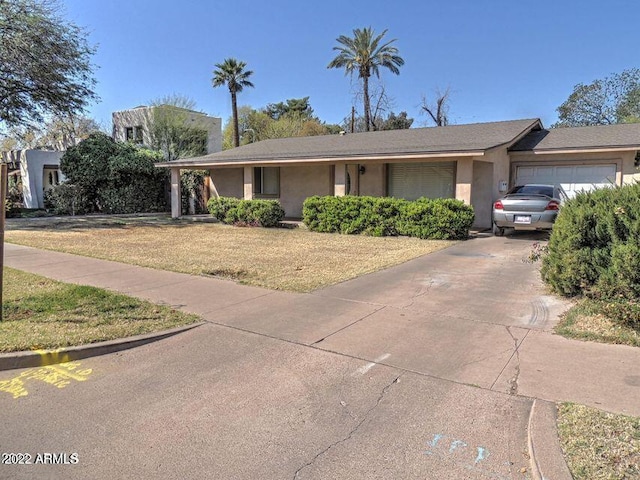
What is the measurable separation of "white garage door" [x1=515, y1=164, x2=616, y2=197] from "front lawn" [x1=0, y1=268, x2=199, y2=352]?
1394 cm

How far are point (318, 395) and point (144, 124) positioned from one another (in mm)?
31399

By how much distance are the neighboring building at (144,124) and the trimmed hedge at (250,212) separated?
14.8 m

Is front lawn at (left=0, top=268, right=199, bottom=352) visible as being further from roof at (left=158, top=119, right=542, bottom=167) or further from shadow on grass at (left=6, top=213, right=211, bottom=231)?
shadow on grass at (left=6, top=213, right=211, bottom=231)

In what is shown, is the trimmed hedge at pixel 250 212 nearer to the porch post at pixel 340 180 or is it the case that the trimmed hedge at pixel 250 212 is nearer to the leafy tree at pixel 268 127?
the porch post at pixel 340 180

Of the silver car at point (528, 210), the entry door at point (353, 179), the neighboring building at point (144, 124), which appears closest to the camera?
the silver car at point (528, 210)

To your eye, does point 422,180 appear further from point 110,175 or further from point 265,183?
point 110,175

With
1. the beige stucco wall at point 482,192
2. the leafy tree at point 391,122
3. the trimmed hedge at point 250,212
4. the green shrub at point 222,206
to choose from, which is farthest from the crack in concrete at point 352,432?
the leafy tree at point 391,122

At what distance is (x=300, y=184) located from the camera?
2055cm

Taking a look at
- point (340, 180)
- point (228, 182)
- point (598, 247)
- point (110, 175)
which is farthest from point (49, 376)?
point (110, 175)

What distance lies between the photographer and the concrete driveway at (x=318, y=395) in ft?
9.58

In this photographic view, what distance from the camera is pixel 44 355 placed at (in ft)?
14.7

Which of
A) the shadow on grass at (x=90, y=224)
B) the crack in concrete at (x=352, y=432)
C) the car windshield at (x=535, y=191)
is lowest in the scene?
the crack in concrete at (x=352, y=432)

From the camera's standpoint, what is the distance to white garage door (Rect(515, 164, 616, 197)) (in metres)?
15.3

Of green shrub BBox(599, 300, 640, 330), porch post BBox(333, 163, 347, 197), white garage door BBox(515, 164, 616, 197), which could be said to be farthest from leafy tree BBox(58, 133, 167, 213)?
green shrub BBox(599, 300, 640, 330)
